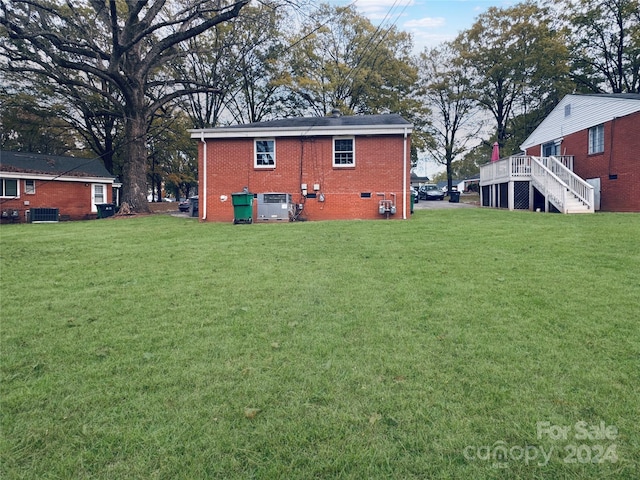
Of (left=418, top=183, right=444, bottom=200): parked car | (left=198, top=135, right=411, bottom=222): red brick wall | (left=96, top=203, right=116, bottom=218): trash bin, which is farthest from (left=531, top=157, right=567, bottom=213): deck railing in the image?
(left=96, top=203, right=116, bottom=218): trash bin

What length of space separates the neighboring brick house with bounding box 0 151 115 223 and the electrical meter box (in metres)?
11.7

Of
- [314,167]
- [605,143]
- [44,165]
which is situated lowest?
[314,167]

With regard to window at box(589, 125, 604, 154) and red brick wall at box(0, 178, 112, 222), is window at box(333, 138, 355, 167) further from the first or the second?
red brick wall at box(0, 178, 112, 222)

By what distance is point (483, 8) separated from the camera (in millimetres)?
31781

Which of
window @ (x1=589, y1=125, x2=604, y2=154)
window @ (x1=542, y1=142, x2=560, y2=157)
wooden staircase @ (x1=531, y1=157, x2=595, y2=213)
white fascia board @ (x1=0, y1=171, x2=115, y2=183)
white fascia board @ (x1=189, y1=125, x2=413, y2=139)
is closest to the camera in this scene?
wooden staircase @ (x1=531, y1=157, x2=595, y2=213)

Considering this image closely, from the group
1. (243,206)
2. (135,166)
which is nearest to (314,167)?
(243,206)

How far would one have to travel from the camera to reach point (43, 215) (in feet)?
72.9

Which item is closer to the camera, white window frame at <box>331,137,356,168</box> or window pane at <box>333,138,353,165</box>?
white window frame at <box>331,137,356,168</box>

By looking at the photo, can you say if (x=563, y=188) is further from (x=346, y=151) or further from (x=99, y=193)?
(x=99, y=193)

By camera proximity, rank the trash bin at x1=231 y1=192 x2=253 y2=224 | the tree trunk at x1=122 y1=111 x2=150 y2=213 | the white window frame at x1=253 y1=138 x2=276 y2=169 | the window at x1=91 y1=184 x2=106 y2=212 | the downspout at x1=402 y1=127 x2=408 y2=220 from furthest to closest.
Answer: the window at x1=91 y1=184 x2=106 y2=212 < the tree trunk at x1=122 y1=111 x2=150 y2=213 < the white window frame at x1=253 y1=138 x2=276 y2=169 < the downspout at x1=402 y1=127 x2=408 y2=220 < the trash bin at x1=231 y1=192 x2=253 y2=224

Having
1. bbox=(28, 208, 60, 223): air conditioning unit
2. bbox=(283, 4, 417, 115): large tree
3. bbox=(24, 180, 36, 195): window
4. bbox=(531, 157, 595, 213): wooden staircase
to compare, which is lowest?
bbox=(28, 208, 60, 223): air conditioning unit

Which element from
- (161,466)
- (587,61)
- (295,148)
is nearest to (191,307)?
(161,466)

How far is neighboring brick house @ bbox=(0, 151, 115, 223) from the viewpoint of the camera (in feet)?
71.6

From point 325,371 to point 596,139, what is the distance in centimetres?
2173
